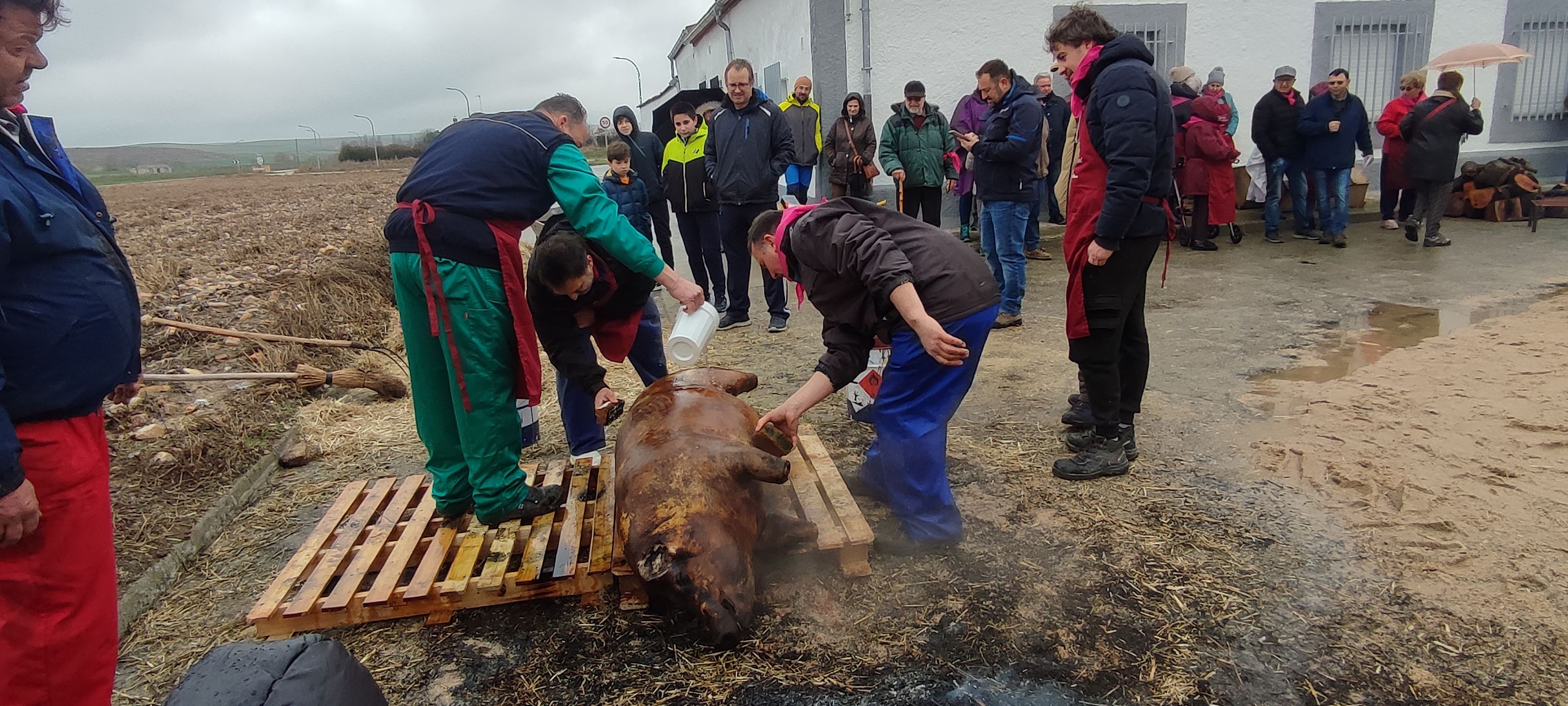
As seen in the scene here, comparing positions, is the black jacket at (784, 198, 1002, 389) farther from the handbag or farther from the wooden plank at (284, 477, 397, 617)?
the handbag

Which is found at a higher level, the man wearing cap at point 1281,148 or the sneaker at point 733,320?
the man wearing cap at point 1281,148

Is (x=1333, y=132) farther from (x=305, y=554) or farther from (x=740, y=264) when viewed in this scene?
(x=305, y=554)

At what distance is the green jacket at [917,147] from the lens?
27.8 ft

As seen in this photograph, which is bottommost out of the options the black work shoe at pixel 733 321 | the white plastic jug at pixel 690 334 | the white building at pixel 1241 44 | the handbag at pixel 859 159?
the black work shoe at pixel 733 321

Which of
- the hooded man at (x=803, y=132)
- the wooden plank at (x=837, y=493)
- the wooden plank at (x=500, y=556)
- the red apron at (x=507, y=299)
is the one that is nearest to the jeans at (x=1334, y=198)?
the hooded man at (x=803, y=132)

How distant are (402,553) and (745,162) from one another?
4.45 metres

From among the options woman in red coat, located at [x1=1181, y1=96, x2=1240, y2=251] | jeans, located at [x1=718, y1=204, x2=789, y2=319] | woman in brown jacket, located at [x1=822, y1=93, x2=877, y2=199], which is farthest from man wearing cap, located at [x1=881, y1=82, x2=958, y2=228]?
woman in red coat, located at [x1=1181, y1=96, x2=1240, y2=251]

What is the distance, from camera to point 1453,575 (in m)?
2.94

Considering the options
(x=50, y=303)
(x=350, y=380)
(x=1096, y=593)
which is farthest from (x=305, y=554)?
(x=1096, y=593)

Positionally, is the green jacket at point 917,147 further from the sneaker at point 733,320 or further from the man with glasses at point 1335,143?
the man with glasses at point 1335,143

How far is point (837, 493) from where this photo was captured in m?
3.55

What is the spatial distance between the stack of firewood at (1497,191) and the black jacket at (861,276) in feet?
36.5

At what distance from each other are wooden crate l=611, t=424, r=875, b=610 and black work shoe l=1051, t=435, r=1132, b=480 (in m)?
1.01

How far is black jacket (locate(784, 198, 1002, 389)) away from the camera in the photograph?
312 centimetres
